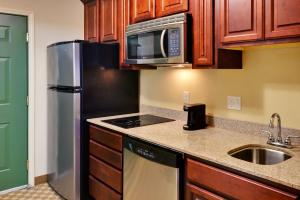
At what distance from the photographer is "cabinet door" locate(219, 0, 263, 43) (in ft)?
5.17

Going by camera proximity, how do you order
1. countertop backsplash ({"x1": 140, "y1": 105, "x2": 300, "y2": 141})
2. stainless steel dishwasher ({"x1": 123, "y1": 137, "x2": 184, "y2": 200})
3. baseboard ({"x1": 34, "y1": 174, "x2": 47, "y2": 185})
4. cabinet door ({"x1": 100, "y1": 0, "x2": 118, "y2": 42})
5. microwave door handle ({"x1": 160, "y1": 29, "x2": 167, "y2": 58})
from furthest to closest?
baseboard ({"x1": 34, "y1": 174, "x2": 47, "y2": 185}) < cabinet door ({"x1": 100, "y1": 0, "x2": 118, "y2": 42}) < microwave door handle ({"x1": 160, "y1": 29, "x2": 167, "y2": 58}) < countertop backsplash ({"x1": 140, "y1": 105, "x2": 300, "y2": 141}) < stainless steel dishwasher ({"x1": 123, "y1": 137, "x2": 184, "y2": 200})

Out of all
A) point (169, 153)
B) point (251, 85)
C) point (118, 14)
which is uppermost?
point (118, 14)

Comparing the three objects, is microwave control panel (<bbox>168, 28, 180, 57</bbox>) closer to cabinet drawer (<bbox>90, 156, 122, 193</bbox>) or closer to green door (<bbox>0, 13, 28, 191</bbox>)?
cabinet drawer (<bbox>90, 156, 122, 193</bbox>)

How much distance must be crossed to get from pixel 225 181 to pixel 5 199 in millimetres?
2407

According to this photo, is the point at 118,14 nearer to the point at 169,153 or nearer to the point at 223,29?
the point at 223,29

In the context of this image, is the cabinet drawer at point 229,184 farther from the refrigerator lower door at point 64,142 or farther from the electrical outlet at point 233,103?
the refrigerator lower door at point 64,142

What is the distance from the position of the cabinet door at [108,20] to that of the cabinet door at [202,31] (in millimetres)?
968

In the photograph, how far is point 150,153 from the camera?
185 cm

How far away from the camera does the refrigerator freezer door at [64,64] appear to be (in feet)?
8.11

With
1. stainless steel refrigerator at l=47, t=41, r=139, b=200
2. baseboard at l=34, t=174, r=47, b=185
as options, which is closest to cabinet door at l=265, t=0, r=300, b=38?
stainless steel refrigerator at l=47, t=41, r=139, b=200

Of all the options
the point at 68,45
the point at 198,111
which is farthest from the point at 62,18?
the point at 198,111

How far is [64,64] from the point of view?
103 inches

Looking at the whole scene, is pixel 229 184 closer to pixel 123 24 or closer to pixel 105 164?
pixel 105 164

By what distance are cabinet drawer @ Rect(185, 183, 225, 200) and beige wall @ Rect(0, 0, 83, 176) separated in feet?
6.84
